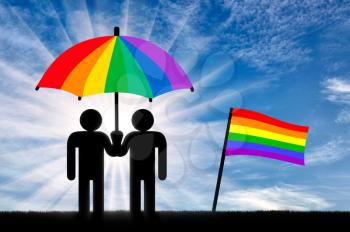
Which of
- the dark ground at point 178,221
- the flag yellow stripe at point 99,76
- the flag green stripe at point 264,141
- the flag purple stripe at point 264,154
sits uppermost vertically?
the flag yellow stripe at point 99,76

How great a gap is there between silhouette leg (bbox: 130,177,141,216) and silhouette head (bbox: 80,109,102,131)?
87cm

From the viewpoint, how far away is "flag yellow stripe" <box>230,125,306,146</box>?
865cm

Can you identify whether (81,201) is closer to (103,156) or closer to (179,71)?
(103,156)

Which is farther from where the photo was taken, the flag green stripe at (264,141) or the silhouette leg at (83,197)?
the flag green stripe at (264,141)

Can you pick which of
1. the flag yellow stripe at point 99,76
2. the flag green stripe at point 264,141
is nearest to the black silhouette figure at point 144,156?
the flag yellow stripe at point 99,76

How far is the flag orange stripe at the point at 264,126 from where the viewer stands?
8.68 metres

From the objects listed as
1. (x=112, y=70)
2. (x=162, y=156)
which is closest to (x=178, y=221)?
(x=162, y=156)

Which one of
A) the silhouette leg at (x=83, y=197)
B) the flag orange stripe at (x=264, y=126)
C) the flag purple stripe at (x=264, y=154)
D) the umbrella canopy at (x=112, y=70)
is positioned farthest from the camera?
the flag orange stripe at (x=264, y=126)

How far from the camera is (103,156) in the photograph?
259 inches

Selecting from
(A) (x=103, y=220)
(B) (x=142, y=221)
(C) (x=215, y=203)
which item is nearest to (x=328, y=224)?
(C) (x=215, y=203)

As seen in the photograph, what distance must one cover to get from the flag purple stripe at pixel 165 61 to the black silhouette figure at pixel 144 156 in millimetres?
970

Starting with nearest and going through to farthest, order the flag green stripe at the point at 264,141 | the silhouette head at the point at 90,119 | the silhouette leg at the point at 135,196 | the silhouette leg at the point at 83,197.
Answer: the silhouette head at the point at 90,119 < the silhouette leg at the point at 83,197 < the silhouette leg at the point at 135,196 < the flag green stripe at the point at 264,141

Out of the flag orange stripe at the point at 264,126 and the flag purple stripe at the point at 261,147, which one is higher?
the flag orange stripe at the point at 264,126

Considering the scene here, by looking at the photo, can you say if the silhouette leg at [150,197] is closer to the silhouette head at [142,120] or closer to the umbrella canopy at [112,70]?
the silhouette head at [142,120]
